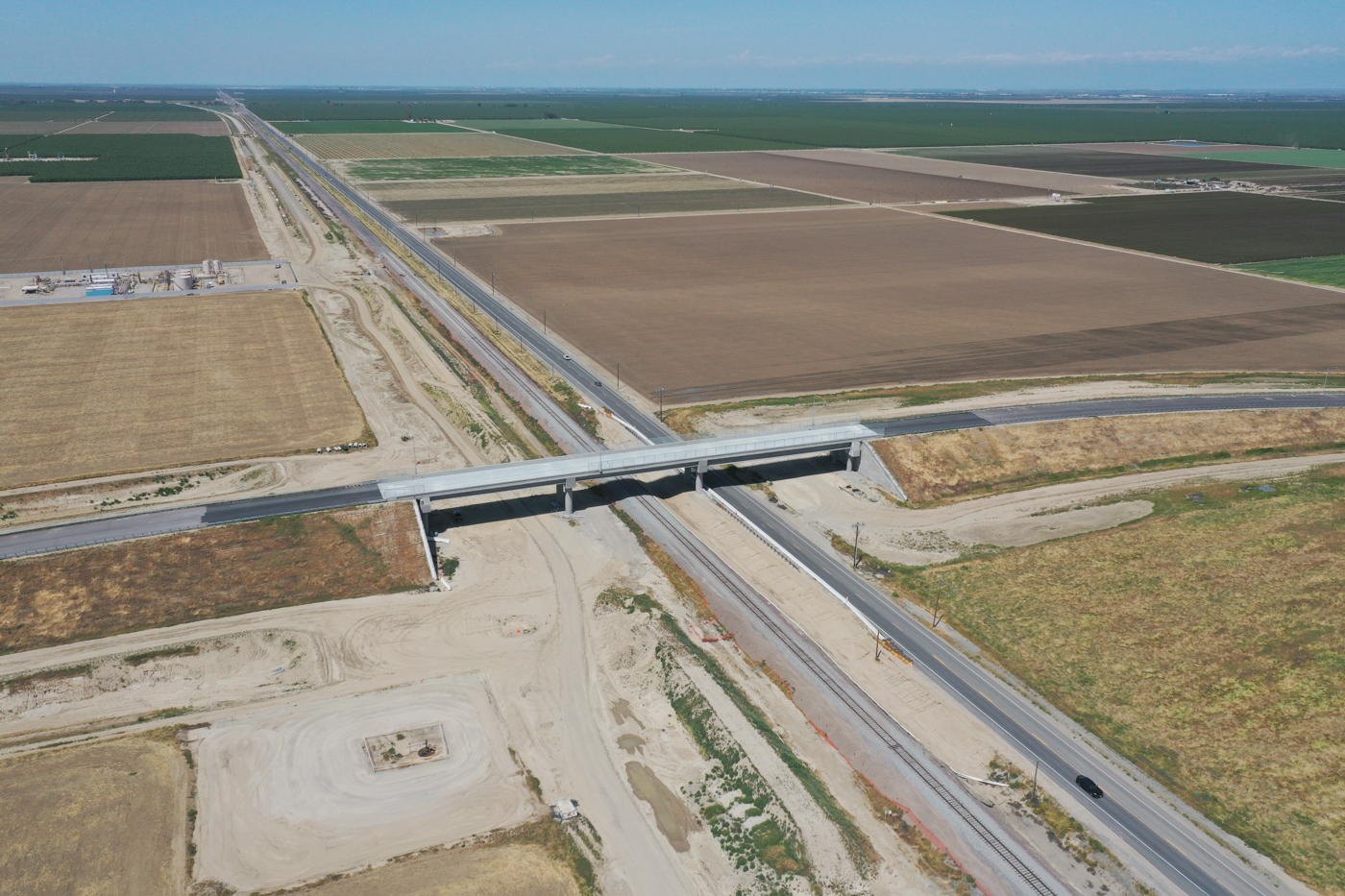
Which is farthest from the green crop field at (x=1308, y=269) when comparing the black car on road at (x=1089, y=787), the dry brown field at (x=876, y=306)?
the black car on road at (x=1089, y=787)

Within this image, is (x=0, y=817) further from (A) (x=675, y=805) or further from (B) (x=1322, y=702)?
(B) (x=1322, y=702)

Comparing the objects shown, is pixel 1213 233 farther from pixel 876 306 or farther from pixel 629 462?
pixel 629 462

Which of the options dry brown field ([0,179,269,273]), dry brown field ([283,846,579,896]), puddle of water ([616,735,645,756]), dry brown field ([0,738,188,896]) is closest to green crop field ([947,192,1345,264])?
puddle of water ([616,735,645,756])

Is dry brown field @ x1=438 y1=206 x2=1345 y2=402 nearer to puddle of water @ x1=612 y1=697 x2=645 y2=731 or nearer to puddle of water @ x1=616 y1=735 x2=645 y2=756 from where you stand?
puddle of water @ x1=612 y1=697 x2=645 y2=731

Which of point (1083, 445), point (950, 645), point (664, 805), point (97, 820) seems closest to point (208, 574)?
point (97, 820)

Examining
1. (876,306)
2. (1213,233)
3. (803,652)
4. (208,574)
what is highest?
(1213,233)
